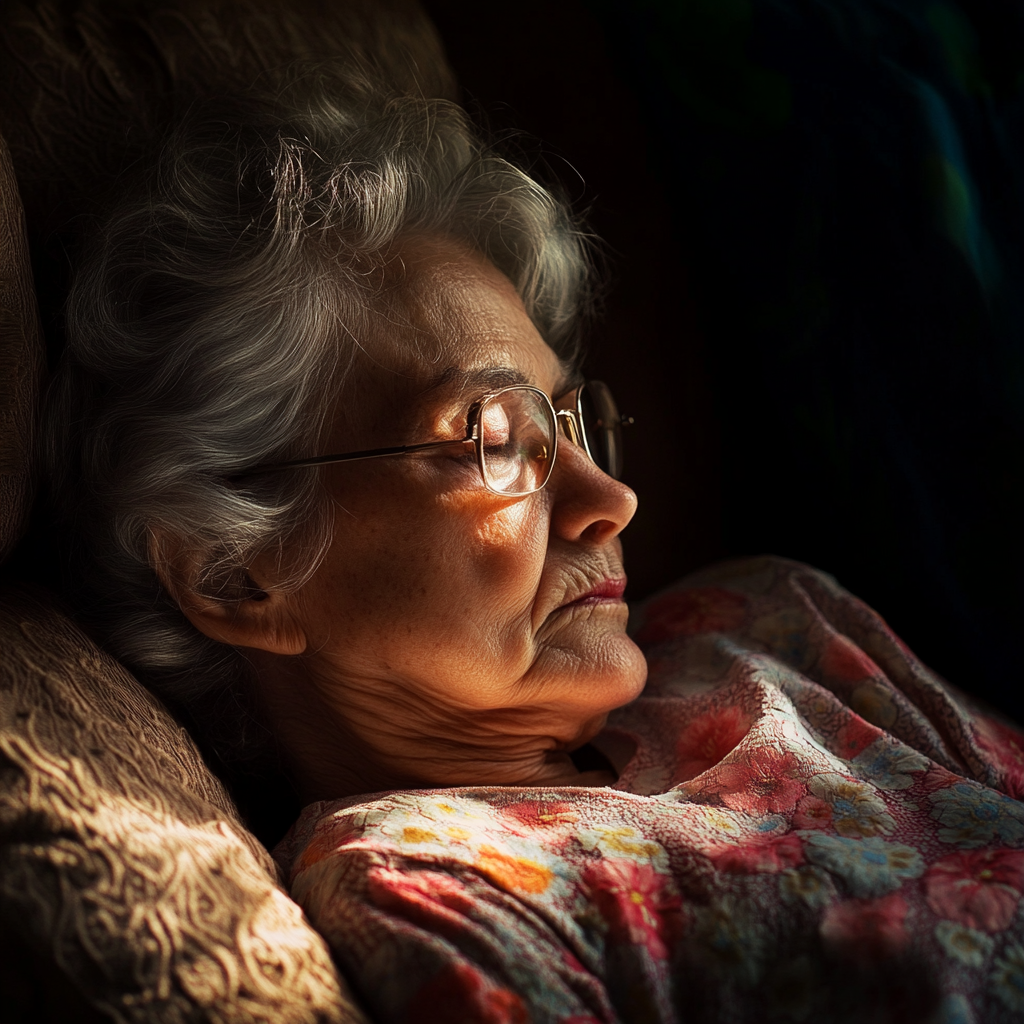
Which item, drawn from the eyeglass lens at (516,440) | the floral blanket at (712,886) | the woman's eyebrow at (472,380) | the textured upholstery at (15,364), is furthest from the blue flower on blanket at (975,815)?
the textured upholstery at (15,364)

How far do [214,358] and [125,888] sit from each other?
0.64 metres

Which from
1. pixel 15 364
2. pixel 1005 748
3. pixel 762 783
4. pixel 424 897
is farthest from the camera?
pixel 1005 748

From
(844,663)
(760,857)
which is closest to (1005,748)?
(844,663)

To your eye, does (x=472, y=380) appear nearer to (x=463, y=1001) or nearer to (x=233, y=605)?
(x=233, y=605)

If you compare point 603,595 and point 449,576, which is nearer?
point 449,576

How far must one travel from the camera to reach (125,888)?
2.48 ft

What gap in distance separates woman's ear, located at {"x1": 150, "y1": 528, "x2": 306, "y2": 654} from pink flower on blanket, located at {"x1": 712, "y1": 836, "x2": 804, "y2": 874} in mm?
592

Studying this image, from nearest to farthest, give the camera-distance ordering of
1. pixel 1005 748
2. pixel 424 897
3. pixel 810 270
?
pixel 424 897
pixel 1005 748
pixel 810 270

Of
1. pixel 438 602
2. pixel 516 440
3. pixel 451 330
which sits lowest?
pixel 438 602

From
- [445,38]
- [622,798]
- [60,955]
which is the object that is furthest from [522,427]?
[445,38]

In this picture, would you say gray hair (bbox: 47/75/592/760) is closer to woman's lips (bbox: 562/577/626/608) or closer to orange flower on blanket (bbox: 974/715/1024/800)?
woman's lips (bbox: 562/577/626/608)

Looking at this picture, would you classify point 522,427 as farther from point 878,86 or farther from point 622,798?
point 878,86

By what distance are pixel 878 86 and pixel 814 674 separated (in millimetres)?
943

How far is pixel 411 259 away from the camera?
4.05ft
